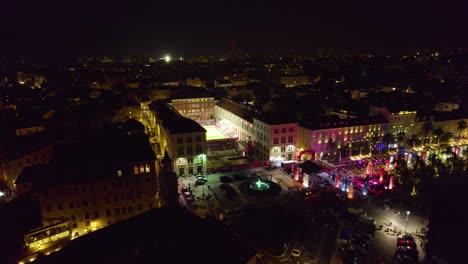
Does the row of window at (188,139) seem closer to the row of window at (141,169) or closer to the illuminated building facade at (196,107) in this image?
the row of window at (141,169)

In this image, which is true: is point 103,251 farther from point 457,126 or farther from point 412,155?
point 457,126

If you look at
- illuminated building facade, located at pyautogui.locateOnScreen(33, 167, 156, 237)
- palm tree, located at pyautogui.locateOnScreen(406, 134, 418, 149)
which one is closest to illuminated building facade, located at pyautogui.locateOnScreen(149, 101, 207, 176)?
illuminated building facade, located at pyautogui.locateOnScreen(33, 167, 156, 237)

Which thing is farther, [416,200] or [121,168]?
[416,200]

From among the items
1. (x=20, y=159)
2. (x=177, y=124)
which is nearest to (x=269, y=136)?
(x=177, y=124)

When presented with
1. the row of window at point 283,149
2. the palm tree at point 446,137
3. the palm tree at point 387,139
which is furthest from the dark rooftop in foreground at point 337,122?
the palm tree at point 446,137

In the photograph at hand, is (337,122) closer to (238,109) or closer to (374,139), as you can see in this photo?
(374,139)

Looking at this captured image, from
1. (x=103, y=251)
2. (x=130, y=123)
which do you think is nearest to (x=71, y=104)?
(x=130, y=123)
